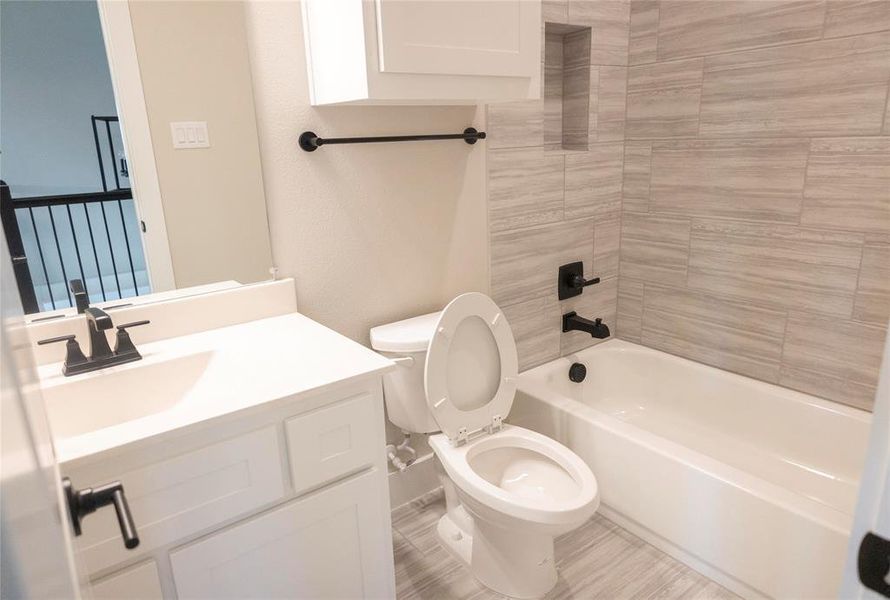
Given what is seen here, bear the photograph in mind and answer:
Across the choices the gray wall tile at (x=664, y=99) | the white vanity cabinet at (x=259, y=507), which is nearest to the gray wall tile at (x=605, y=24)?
the gray wall tile at (x=664, y=99)

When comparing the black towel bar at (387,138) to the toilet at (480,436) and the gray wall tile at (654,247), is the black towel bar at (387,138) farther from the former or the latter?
the gray wall tile at (654,247)

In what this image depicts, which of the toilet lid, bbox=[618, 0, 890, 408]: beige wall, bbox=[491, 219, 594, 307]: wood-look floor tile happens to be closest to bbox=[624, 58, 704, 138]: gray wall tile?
bbox=[618, 0, 890, 408]: beige wall

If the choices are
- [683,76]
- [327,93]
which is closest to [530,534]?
[327,93]

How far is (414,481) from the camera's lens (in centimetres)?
225

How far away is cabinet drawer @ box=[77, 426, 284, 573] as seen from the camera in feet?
3.39

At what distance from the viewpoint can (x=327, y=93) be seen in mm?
1626

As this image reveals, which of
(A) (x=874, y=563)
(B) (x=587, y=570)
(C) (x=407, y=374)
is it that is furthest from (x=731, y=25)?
(A) (x=874, y=563)

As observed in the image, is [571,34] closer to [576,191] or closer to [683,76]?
[683,76]

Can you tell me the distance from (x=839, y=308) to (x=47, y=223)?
243cm

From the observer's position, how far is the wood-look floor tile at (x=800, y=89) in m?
Answer: 1.84

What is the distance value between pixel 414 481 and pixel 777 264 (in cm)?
161

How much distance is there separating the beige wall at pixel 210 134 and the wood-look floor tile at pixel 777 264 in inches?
68.9

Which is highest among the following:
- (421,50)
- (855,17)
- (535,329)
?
(855,17)

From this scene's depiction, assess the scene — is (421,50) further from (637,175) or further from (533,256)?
(637,175)
